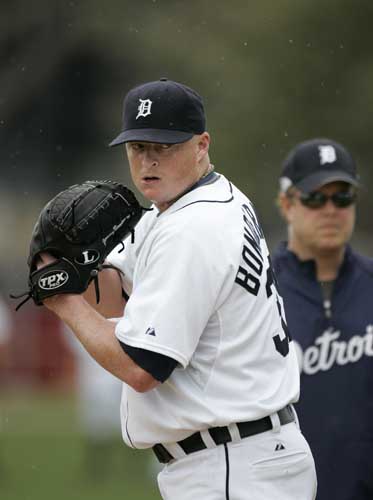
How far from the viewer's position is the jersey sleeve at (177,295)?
372 centimetres

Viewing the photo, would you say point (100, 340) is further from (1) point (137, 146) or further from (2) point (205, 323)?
(1) point (137, 146)

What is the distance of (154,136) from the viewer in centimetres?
392

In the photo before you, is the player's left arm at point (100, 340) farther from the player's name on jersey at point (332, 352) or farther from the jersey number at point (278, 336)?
the player's name on jersey at point (332, 352)

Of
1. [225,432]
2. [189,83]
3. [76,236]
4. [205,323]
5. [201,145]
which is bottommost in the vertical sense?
[225,432]

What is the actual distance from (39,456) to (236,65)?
34.5 ft

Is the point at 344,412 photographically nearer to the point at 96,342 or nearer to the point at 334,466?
the point at 334,466

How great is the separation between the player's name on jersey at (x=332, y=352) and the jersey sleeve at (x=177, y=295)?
4.73 feet

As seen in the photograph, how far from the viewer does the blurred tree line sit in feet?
63.8

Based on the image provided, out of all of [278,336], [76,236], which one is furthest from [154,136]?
[278,336]

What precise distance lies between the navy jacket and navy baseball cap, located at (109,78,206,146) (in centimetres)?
145

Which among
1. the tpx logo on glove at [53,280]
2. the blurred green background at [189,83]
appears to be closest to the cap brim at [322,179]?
the tpx logo on glove at [53,280]

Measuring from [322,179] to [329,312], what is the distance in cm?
64

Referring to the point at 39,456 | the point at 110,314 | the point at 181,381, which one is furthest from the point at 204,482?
the point at 39,456

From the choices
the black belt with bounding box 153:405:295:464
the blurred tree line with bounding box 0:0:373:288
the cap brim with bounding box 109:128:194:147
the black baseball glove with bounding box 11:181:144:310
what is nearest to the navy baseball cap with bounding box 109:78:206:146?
the cap brim with bounding box 109:128:194:147
